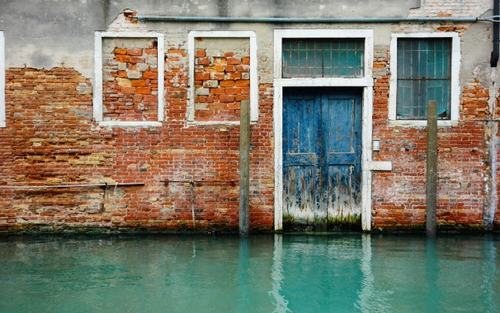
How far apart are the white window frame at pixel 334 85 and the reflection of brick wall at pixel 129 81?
1717 millimetres

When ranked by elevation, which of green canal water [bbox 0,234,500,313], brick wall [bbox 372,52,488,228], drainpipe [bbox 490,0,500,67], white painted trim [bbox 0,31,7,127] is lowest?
green canal water [bbox 0,234,500,313]

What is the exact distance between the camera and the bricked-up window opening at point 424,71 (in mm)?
8828

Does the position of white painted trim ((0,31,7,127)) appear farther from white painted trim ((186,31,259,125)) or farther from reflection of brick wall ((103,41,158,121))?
white painted trim ((186,31,259,125))

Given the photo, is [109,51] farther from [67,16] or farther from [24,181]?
[24,181]

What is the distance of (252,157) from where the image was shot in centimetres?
877

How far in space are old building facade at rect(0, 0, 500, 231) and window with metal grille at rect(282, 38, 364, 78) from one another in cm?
2

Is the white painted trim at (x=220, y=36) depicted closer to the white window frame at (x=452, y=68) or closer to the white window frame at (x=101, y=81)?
the white window frame at (x=101, y=81)

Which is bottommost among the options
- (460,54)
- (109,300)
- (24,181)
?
(109,300)

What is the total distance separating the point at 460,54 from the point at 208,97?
3.58m

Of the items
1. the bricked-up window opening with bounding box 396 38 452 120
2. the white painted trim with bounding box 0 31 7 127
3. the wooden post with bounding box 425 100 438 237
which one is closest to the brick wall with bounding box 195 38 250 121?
the bricked-up window opening with bounding box 396 38 452 120

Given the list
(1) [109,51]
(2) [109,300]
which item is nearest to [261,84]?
(1) [109,51]

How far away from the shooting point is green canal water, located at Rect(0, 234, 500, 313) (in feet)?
17.3

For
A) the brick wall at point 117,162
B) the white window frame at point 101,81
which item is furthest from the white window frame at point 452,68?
the white window frame at point 101,81

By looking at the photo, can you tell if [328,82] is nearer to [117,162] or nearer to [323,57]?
[323,57]
